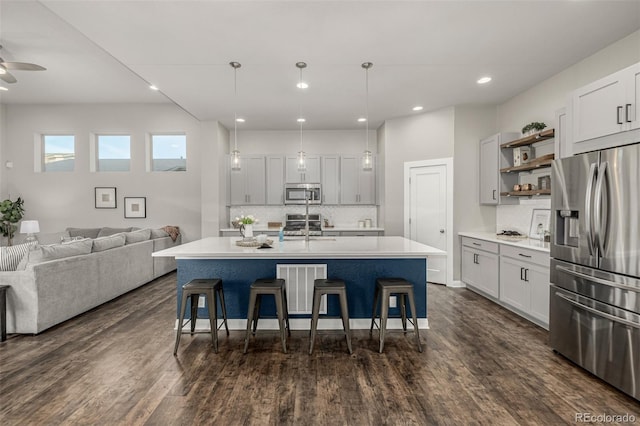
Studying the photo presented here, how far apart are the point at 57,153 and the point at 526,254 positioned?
30.4 ft

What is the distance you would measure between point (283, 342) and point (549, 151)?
409 centimetres

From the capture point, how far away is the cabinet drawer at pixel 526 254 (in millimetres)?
3329

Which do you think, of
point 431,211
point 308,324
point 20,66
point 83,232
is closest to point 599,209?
point 308,324

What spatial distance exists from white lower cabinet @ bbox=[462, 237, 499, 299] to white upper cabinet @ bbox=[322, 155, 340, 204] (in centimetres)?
263

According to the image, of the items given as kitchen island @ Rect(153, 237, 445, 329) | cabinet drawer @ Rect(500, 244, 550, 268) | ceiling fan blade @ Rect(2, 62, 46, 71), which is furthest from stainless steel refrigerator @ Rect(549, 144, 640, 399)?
ceiling fan blade @ Rect(2, 62, 46, 71)

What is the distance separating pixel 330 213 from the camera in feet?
22.5

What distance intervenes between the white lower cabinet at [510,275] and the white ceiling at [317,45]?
2218 mm

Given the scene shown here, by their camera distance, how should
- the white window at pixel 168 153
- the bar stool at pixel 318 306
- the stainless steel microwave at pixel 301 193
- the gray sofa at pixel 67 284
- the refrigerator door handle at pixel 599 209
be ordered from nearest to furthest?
Answer: the refrigerator door handle at pixel 599 209 < the bar stool at pixel 318 306 < the gray sofa at pixel 67 284 < the stainless steel microwave at pixel 301 193 < the white window at pixel 168 153

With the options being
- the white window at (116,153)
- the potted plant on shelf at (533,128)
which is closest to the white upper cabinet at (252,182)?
the white window at (116,153)

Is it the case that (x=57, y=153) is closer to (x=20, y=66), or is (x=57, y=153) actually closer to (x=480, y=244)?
(x=20, y=66)

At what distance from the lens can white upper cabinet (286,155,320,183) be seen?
258 inches

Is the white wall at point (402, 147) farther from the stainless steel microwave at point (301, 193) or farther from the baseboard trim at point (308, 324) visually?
the baseboard trim at point (308, 324)

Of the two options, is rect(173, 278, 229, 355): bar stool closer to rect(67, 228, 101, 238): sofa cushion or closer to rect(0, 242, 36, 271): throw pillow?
rect(0, 242, 36, 271): throw pillow

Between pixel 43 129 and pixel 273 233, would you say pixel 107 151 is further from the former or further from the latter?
pixel 273 233
